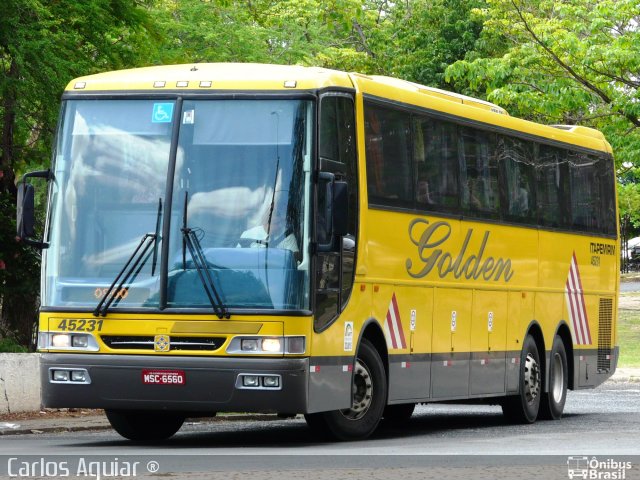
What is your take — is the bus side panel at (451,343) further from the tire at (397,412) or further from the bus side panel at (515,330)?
the tire at (397,412)

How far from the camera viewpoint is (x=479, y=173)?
18375mm

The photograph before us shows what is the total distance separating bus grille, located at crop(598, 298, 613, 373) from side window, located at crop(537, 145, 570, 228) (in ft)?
7.20

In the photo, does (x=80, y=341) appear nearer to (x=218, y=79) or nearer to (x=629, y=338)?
(x=218, y=79)

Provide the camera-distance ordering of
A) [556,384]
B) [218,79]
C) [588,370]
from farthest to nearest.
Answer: [588,370] → [556,384] → [218,79]

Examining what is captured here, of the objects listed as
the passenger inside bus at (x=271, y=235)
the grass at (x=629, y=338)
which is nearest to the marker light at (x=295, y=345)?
the passenger inside bus at (x=271, y=235)

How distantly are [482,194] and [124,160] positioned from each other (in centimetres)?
539

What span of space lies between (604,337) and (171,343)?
34.5 feet

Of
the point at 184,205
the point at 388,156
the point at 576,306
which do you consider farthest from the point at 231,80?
the point at 576,306

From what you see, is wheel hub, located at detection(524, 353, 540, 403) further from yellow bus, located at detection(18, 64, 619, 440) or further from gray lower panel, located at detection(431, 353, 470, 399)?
yellow bus, located at detection(18, 64, 619, 440)

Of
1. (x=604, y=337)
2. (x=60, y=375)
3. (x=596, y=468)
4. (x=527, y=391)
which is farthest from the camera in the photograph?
(x=604, y=337)

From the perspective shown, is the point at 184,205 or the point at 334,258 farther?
the point at 334,258

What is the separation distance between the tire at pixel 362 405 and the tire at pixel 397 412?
411 centimetres

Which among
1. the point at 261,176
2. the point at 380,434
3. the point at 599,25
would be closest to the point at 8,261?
the point at 380,434

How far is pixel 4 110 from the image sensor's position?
20.2m
